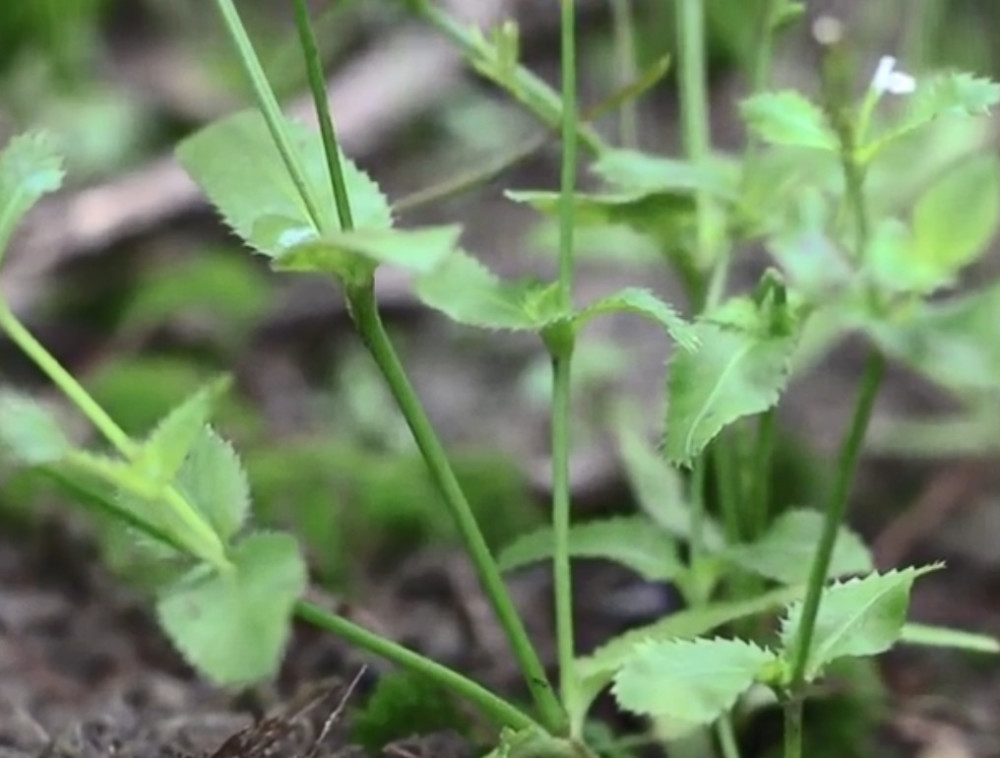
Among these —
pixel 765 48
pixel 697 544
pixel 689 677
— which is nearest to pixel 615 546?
pixel 697 544

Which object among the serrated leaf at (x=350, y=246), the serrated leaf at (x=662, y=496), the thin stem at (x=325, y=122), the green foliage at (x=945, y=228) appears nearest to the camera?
the serrated leaf at (x=350, y=246)

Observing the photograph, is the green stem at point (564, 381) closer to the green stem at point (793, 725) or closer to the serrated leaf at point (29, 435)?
the green stem at point (793, 725)

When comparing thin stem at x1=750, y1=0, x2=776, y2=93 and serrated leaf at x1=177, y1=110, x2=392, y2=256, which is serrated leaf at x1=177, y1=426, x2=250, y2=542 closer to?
serrated leaf at x1=177, y1=110, x2=392, y2=256

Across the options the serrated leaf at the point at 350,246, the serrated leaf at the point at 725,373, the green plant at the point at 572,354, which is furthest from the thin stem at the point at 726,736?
the serrated leaf at the point at 350,246

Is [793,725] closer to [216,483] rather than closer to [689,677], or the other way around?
[689,677]

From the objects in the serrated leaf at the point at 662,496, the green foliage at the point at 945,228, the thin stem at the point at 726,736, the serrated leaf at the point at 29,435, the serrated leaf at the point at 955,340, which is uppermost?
the serrated leaf at the point at 955,340

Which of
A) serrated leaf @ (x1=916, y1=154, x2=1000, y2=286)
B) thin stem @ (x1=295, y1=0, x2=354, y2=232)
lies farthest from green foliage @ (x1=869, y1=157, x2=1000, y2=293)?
thin stem @ (x1=295, y1=0, x2=354, y2=232)
